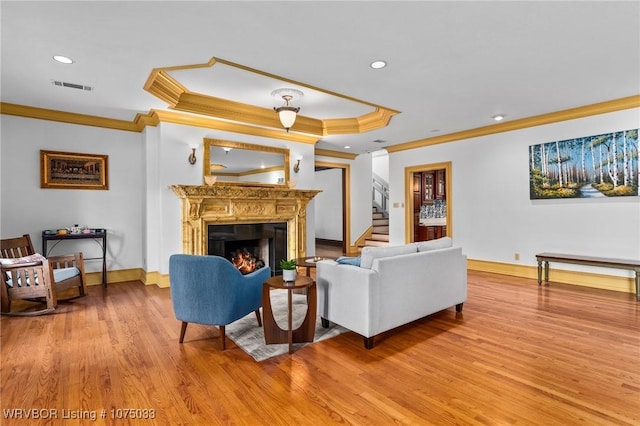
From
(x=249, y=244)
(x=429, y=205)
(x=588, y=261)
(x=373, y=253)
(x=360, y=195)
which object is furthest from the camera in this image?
(x=429, y=205)

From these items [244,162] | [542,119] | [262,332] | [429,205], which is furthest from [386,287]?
[429,205]

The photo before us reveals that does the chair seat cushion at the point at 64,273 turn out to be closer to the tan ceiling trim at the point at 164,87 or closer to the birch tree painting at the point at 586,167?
the tan ceiling trim at the point at 164,87

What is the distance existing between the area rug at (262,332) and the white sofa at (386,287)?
15 cm

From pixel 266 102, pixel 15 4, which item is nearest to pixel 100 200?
pixel 266 102

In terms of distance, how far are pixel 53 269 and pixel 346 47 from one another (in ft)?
14.5

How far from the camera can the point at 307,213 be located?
6367 mm

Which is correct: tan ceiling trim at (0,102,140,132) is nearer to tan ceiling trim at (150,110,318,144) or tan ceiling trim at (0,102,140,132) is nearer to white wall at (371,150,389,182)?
tan ceiling trim at (150,110,318,144)

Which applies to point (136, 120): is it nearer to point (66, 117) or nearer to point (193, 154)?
point (66, 117)

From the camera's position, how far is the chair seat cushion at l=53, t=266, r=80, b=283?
153 inches

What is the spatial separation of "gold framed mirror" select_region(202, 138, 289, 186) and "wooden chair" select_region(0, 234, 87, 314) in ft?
6.90

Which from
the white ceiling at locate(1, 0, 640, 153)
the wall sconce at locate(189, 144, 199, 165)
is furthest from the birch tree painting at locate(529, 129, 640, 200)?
the wall sconce at locate(189, 144, 199, 165)

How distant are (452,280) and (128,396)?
3.01 m

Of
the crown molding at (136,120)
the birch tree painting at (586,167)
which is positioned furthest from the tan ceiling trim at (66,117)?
the birch tree painting at (586,167)

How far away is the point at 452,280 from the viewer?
3494 millimetres
